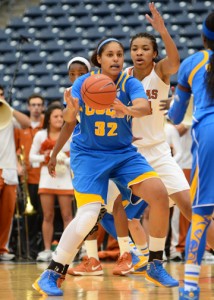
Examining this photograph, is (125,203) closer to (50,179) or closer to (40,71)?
(50,179)

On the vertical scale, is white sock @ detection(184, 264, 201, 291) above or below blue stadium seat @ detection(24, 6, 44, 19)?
below

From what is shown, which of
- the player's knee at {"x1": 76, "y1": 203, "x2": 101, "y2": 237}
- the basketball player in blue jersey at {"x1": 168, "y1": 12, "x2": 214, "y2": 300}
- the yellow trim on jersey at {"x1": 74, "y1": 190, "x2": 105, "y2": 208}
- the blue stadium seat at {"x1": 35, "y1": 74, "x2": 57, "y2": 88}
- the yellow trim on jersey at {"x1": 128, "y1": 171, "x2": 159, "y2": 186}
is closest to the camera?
the basketball player in blue jersey at {"x1": 168, "y1": 12, "x2": 214, "y2": 300}

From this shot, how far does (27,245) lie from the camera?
32.4 ft

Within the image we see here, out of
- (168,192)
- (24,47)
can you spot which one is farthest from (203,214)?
(24,47)

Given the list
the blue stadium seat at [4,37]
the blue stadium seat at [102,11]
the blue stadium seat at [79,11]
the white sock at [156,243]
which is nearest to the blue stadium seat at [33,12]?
the blue stadium seat at [79,11]

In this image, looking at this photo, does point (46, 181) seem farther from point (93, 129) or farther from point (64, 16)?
point (64, 16)

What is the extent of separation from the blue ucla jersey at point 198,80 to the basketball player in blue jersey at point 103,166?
2.52 feet

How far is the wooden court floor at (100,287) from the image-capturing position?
5134 mm

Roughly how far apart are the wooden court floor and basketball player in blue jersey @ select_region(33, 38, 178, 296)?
7.1 inches

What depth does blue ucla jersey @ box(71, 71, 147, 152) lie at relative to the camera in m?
5.59

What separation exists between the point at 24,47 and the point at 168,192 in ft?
36.3

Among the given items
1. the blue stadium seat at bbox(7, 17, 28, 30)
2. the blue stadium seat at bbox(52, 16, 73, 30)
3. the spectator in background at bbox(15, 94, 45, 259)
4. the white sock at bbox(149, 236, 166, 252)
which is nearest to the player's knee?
the white sock at bbox(149, 236, 166, 252)

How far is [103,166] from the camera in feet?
18.2

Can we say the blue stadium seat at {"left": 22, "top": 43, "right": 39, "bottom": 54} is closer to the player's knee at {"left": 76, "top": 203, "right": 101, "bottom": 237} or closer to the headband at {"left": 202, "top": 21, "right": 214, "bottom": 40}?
the player's knee at {"left": 76, "top": 203, "right": 101, "bottom": 237}
